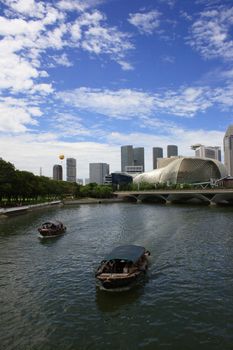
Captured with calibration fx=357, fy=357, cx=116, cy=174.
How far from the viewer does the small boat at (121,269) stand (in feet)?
89.7

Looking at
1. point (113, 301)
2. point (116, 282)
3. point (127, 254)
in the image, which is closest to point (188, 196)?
point (127, 254)

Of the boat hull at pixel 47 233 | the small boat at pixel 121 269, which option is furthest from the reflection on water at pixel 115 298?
the boat hull at pixel 47 233

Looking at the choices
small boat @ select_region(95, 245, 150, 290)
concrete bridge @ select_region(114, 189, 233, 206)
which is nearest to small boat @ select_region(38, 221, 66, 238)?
small boat @ select_region(95, 245, 150, 290)

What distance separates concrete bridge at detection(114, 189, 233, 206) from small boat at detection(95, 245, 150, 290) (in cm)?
9202

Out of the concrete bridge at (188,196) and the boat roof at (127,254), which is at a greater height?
the concrete bridge at (188,196)

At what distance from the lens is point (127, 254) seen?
31.6 meters

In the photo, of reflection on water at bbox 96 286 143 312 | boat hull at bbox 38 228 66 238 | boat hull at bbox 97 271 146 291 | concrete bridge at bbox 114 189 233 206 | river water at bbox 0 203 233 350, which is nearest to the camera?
river water at bbox 0 203 233 350

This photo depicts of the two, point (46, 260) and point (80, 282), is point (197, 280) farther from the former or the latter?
point (46, 260)

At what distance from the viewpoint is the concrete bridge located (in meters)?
128

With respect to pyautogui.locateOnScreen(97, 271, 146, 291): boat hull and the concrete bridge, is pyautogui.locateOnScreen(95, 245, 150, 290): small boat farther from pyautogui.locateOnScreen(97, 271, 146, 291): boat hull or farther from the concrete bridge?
the concrete bridge

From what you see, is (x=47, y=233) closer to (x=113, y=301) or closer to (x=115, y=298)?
(x=115, y=298)

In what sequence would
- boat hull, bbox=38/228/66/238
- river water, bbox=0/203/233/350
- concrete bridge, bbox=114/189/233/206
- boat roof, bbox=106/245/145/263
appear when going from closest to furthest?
river water, bbox=0/203/233/350, boat roof, bbox=106/245/145/263, boat hull, bbox=38/228/66/238, concrete bridge, bbox=114/189/233/206

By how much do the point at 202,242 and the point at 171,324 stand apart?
28166 millimetres

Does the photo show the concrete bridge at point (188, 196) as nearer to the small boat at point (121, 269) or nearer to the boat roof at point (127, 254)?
the boat roof at point (127, 254)
